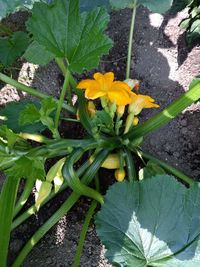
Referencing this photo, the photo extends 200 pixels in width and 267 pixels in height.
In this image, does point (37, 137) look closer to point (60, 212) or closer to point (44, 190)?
point (44, 190)

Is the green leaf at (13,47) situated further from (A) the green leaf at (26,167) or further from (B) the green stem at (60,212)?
(A) the green leaf at (26,167)

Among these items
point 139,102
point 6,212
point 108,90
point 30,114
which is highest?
point 139,102

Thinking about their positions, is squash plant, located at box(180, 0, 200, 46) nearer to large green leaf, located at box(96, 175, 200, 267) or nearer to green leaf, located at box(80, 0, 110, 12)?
green leaf, located at box(80, 0, 110, 12)

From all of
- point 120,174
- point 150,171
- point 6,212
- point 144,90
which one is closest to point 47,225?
point 6,212

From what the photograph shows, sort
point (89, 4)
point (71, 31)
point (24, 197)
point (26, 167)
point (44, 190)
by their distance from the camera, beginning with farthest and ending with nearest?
1. point (24, 197)
2. point (44, 190)
3. point (89, 4)
4. point (71, 31)
5. point (26, 167)

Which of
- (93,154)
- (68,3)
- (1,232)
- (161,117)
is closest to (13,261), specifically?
(1,232)

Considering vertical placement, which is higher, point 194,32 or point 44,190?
point 194,32
